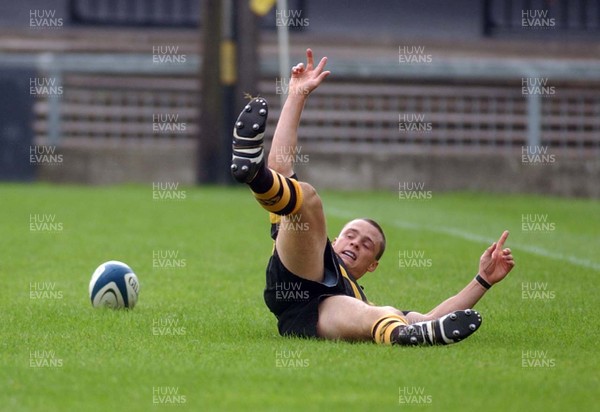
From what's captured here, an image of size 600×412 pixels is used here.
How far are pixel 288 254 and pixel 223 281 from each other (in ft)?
11.8

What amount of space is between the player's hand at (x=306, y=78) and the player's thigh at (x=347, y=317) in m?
1.39

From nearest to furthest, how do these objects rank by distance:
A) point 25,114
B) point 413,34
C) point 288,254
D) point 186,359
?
1. point 186,359
2. point 288,254
3. point 25,114
4. point 413,34

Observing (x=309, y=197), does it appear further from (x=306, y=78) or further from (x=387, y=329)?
(x=306, y=78)

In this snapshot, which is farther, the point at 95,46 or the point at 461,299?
the point at 95,46

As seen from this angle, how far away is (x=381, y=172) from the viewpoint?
941 inches

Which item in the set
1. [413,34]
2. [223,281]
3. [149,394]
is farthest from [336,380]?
[413,34]

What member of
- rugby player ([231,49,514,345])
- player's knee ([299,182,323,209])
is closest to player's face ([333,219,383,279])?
rugby player ([231,49,514,345])

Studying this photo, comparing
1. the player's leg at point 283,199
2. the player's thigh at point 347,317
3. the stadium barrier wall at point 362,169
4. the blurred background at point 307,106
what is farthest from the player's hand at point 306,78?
the stadium barrier wall at point 362,169

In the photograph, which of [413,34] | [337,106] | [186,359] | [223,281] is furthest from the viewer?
[413,34]

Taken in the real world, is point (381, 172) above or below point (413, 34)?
below

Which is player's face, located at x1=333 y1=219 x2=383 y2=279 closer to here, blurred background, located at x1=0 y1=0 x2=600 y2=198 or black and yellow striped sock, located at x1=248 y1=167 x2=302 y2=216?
black and yellow striped sock, located at x1=248 y1=167 x2=302 y2=216

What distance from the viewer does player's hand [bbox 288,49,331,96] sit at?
807 centimetres

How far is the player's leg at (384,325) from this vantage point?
275 inches

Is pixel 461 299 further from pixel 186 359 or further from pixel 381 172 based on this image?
pixel 381 172
